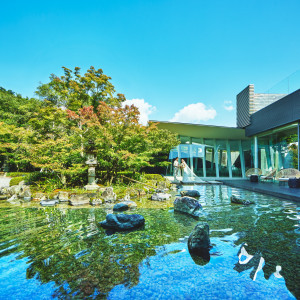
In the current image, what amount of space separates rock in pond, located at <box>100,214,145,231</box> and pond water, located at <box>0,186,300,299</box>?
273 millimetres

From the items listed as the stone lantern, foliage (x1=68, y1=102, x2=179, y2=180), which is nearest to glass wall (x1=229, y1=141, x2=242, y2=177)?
foliage (x1=68, y1=102, x2=179, y2=180)

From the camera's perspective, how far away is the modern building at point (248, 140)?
38.6 ft

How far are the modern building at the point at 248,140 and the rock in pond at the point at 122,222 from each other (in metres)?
11.0

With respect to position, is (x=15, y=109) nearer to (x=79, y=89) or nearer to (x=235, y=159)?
(x=79, y=89)

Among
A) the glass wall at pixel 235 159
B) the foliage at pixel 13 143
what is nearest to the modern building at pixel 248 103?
the glass wall at pixel 235 159

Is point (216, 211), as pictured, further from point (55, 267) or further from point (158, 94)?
point (158, 94)

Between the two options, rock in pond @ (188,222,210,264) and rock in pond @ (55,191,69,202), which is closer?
rock in pond @ (188,222,210,264)

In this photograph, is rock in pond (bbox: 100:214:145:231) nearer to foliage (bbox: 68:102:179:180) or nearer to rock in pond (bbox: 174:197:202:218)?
rock in pond (bbox: 174:197:202:218)

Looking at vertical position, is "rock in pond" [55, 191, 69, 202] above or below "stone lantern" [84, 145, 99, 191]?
below

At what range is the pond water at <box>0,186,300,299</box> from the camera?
211 cm

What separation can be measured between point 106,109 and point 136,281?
9.07m

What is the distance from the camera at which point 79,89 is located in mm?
21516

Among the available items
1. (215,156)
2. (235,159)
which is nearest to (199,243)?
(215,156)

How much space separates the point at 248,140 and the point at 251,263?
1911 centimetres
